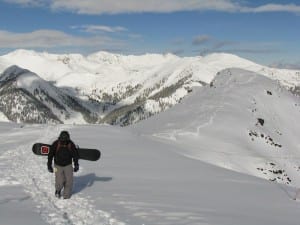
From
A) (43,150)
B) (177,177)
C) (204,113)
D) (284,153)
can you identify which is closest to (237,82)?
(204,113)

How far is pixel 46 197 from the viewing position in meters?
16.3

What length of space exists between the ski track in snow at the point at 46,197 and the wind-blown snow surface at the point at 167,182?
29mm

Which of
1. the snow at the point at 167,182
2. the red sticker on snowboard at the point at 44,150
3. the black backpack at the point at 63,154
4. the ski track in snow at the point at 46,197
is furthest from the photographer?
the red sticker on snowboard at the point at 44,150

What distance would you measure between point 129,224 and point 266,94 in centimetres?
6807

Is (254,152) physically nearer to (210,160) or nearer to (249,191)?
(210,160)

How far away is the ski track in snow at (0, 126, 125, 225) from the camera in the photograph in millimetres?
12898

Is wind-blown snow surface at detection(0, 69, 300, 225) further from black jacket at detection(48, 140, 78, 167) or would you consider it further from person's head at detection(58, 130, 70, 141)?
person's head at detection(58, 130, 70, 141)

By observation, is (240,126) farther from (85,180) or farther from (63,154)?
(63,154)

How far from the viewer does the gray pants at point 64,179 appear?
53.9 ft

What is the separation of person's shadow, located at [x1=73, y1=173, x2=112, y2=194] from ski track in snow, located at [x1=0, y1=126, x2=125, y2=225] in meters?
0.99

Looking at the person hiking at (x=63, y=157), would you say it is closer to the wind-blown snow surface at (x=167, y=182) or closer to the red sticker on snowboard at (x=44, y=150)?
the wind-blown snow surface at (x=167, y=182)

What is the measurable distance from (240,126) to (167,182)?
42589 mm

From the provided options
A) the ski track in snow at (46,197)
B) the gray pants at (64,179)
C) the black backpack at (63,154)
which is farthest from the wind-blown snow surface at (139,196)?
the black backpack at (63,154)

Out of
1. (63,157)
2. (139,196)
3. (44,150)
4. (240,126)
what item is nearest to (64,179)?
(63,157)
